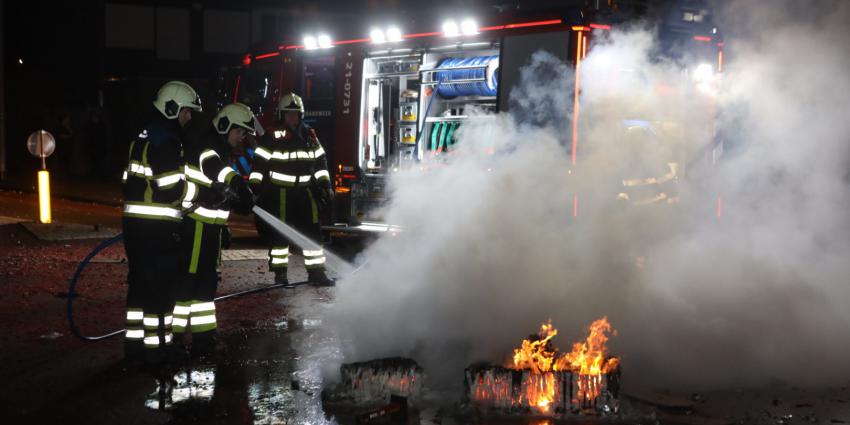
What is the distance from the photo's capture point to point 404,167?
442 inches

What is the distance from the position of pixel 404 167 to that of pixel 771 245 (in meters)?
5.01

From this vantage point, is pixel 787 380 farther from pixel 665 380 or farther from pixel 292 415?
pixel 292 415

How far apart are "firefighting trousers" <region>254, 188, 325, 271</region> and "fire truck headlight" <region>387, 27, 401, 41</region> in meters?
2.81

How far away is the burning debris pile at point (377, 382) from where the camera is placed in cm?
537

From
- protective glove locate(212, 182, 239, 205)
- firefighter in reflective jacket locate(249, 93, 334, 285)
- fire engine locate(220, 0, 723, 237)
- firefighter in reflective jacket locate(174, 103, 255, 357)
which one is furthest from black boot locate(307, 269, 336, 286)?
protective glove locate(212, 182, 239, 205)

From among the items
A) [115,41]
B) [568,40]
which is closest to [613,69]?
[568,40]

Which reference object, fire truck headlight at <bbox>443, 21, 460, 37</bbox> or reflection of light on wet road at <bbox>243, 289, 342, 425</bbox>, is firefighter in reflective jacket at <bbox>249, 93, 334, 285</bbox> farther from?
fire truck headlight at <bbox>443, 21, 460, 37</bbox>

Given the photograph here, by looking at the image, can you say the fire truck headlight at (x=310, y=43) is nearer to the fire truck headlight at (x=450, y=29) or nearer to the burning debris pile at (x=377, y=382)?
the fire truck headlight at (x=450, y=29)

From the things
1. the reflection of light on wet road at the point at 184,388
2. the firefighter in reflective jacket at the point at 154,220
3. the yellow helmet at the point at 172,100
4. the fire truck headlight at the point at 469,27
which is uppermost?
the fire truck headlight at the point at 469,27

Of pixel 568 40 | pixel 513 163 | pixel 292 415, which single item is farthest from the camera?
pixel 568 40

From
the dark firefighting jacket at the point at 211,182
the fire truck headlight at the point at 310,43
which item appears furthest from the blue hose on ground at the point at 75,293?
the fire truck headlight at the point at 310,43

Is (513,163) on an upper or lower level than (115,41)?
lower

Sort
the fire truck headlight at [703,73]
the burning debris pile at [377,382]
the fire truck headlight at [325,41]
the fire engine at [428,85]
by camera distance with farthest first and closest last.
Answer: the fire truck headlight at [325,41] < the fire truck headlight at [703,73] < the fire engine at [428,85] < the burning debris pile at [377,382]

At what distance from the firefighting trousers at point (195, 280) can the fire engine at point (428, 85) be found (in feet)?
9.43
